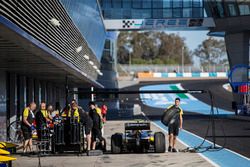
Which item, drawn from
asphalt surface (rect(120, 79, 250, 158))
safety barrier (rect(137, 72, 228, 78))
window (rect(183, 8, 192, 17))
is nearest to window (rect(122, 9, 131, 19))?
window (rect(183, 8, 192, 17))

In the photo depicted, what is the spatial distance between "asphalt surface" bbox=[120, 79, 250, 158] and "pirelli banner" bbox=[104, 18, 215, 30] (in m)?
8.14

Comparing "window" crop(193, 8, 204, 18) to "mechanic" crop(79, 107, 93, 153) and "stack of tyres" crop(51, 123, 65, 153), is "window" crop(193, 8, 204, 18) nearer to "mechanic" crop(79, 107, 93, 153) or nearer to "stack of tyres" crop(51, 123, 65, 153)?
"mechanic" crop(79, 107, 93, 153)

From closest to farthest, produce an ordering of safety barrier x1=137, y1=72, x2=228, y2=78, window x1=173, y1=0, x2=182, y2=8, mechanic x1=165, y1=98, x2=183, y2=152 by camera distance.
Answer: mechanic x1=165, y1=98, x2=183, y2=152
window x1=173, y1=0, x2=182, y2=8
safety barrier x1=137, y1=72, x2=228, y2=78

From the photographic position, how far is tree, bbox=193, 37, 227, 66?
163875 mm

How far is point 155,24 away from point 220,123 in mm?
21389

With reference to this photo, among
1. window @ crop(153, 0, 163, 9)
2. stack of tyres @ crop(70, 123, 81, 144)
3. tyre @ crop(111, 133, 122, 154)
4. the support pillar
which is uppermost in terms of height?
window @ crop(153, 0, 163, 9)

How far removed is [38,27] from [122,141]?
4.34 metres

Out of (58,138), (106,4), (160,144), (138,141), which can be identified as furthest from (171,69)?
(58,138)

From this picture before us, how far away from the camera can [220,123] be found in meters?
35.9

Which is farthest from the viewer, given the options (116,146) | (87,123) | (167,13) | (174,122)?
(167,13)

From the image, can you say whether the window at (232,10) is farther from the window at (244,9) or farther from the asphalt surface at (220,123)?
the asphalt surface at (220,123)

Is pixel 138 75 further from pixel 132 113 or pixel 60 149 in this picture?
pixel 60 149

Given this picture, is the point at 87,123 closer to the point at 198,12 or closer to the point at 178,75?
the point at 198,12

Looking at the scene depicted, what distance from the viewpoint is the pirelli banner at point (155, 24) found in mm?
54656
